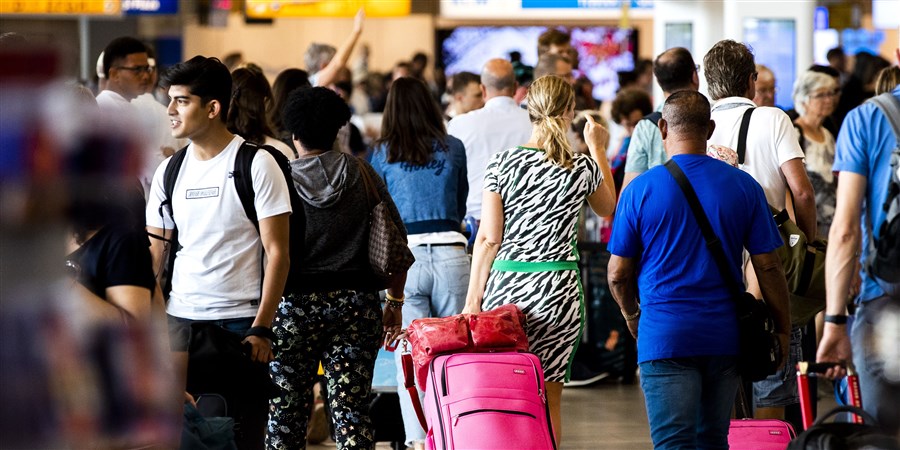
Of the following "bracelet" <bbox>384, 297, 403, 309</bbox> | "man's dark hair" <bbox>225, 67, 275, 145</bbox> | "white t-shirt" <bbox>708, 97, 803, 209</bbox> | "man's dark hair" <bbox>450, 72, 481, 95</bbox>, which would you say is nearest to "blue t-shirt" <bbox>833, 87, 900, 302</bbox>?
"white t-shirt" <bbox>708, 97, 803, 209</bbox>

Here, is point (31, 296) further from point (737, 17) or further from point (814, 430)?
point (737, 17)

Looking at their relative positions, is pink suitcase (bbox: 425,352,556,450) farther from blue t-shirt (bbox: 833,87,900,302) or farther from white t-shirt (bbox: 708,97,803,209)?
blue t-shirt (bbox: 833,87,900,302)

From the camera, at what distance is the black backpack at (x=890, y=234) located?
3.73 metres

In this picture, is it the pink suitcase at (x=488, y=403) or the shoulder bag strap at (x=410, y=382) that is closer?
the pink suitcase at (x=488, y=403)

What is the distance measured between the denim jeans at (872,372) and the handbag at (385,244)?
1894 mm

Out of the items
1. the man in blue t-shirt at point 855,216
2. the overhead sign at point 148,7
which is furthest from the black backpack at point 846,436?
the overhead sign at point 148,7

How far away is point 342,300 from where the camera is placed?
17.1 ft

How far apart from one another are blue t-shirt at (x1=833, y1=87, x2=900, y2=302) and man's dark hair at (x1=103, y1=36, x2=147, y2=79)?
4.07 m

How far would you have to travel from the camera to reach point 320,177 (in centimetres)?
534

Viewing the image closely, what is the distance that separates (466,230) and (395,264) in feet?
7.13

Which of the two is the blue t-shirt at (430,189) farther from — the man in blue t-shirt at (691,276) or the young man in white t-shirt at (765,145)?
the man in blue t-shirt at (691,276)

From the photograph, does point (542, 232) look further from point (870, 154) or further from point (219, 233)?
point (870, 154)

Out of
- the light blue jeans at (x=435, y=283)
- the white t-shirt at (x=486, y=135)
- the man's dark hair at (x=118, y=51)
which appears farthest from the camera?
the white t-shirt at (x=486, y=135)

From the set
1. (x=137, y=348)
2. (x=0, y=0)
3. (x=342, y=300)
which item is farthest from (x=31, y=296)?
(x=0, y=0)
